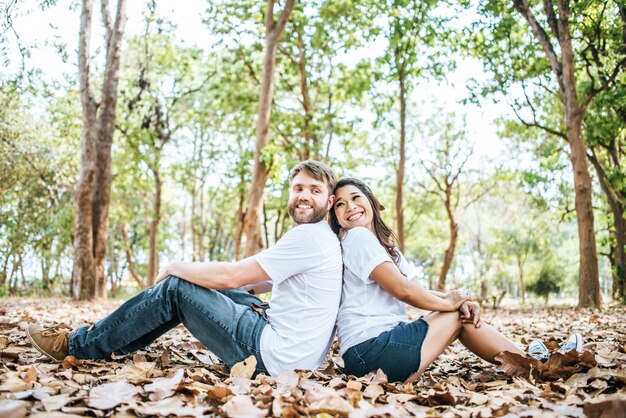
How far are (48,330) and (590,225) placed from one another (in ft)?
31.7

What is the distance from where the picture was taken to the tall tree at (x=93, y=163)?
32.1ft

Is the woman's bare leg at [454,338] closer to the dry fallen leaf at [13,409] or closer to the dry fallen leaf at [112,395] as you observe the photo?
the dry fallen leaf at [112,395]

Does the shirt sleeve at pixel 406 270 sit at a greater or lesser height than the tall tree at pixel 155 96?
lesser

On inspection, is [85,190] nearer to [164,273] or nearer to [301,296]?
[164,273]

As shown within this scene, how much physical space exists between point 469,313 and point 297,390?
49.7 inches

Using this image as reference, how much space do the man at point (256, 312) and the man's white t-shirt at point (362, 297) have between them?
88 mm

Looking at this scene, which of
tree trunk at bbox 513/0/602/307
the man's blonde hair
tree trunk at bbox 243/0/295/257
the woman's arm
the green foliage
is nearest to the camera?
the woman's arm

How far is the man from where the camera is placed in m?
3.06

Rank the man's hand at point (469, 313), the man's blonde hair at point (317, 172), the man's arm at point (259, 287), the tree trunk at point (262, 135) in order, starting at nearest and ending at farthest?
the man's hand at point (469, 313), the man's blonde hair at point (317, 172), the man's arm at point (259, 287), the tree trunk at point (262, 135)

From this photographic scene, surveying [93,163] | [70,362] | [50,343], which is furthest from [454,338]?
[93,163]

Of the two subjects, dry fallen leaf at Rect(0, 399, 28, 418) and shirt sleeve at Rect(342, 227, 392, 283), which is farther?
shirt sleeve at Rect(342, 227, 392, 283)

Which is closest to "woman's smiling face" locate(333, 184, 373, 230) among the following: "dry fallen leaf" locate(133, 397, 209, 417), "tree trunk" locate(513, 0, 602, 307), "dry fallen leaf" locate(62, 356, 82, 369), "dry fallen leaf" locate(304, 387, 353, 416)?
"dry fallen leaf" locate(304, 387, 353, 416)

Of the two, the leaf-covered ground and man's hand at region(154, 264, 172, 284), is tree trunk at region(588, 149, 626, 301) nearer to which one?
the leaf-covered ground

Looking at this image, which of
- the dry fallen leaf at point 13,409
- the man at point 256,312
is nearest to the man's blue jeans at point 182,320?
the man at point 256,312
